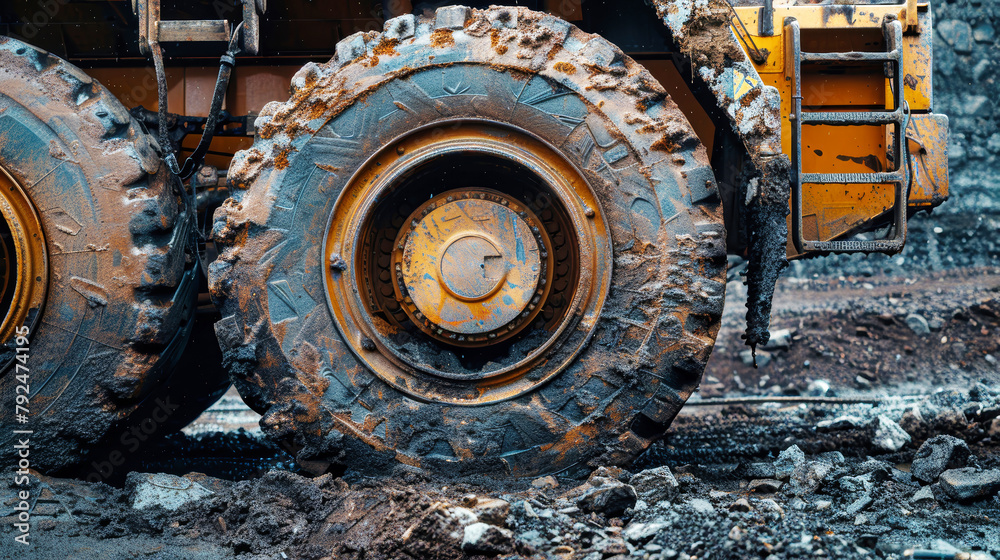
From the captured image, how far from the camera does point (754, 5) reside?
10.8 feet

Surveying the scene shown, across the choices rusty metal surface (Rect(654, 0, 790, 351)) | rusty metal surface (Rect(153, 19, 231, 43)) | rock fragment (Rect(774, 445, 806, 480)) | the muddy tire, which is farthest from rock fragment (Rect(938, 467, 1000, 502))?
rusty metal surface (Rect(153, 19, 231, 43))

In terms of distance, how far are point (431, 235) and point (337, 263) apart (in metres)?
0.40

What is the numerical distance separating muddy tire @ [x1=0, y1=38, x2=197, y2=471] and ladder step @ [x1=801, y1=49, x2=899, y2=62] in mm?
2753

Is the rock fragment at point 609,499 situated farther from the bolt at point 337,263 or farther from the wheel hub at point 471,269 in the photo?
the bolt at point 337,263

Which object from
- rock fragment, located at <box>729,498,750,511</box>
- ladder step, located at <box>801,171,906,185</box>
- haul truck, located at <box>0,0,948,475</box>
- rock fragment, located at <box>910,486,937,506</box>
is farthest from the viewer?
ladder step, located at <box>801,171,906,185</box>

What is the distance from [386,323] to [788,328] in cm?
551

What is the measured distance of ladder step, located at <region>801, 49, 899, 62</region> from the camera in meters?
3.05

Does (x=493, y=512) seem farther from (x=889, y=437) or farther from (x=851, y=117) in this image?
(x=889, y=437)

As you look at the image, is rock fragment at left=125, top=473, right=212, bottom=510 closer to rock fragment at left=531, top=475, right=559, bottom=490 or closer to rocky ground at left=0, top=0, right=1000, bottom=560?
rocky ground at left=0, top=0, right=1000, bottom=560

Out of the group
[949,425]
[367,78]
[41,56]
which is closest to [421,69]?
[367,78]

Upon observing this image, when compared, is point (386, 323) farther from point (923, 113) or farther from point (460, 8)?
point (923, 113)

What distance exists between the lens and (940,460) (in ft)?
9.48

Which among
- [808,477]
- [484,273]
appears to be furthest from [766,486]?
[484,273]

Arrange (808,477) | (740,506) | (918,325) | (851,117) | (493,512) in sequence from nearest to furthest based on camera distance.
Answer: (493,512) → (740,506) → (808,477) → (851,117) → (918,325)
